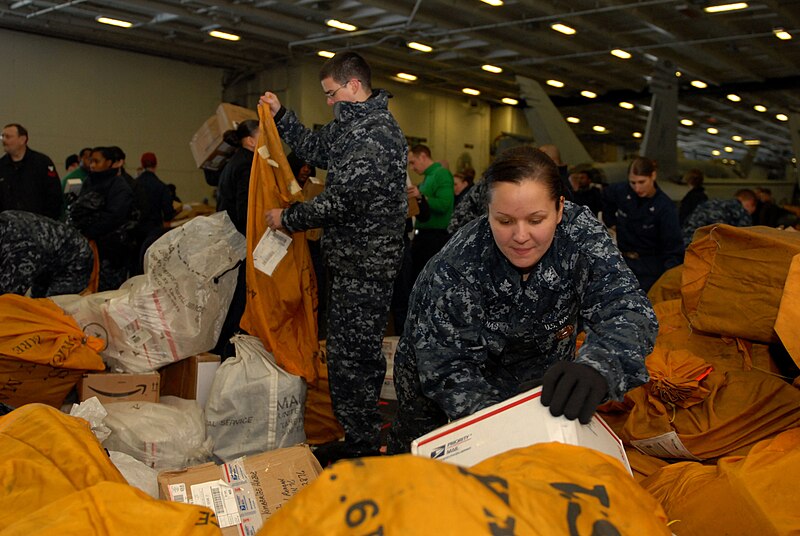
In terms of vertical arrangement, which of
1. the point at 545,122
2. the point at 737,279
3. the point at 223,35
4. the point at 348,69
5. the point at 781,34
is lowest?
the point at 737,279

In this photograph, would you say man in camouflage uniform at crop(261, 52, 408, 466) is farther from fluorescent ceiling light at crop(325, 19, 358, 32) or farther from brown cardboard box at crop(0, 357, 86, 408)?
fluorescent ceiling light at crop(325, 19, 358, 32)

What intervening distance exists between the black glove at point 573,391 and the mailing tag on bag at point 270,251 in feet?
7.12

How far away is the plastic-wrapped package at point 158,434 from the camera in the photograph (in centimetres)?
298

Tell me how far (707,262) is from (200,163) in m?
2.85

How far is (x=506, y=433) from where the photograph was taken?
135cm

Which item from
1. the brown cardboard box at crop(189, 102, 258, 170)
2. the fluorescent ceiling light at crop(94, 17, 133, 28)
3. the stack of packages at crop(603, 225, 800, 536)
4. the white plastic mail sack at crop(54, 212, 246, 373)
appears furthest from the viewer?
the fluorescent ceiling light at crop(94, 17, 133, 28)

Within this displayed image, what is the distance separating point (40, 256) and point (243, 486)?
2.53 metres

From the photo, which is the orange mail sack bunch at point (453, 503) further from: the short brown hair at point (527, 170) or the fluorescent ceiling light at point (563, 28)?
the fluorescent ceiling light at point (563, 28)

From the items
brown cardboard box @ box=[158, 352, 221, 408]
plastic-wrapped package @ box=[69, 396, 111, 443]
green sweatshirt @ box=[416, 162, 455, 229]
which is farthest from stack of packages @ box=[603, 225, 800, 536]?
green sweatshirt @ box=[416, 162, 455, 229]

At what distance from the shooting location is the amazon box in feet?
11.2

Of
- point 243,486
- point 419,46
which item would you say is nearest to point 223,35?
point 419,46

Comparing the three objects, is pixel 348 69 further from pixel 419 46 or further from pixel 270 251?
pixel 419 46

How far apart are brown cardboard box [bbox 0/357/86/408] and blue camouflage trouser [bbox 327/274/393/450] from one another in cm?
114

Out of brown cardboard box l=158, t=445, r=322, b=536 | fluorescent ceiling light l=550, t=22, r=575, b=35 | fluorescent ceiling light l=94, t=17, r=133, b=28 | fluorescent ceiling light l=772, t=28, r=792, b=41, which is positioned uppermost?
fluorescent ceiling light l=550, t=22, r=575, b=35
